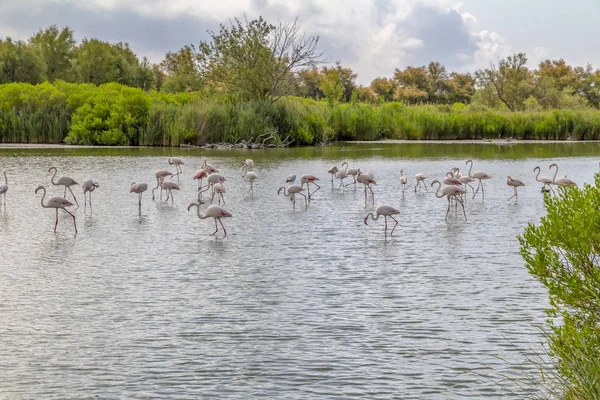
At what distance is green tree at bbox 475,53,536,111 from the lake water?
150 feet

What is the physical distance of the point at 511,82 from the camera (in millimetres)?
58844

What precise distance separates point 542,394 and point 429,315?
205 cm

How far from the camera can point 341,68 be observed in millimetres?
77875

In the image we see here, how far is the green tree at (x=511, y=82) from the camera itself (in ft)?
191

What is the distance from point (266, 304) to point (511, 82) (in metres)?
54.7

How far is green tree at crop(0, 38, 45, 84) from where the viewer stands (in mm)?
52000

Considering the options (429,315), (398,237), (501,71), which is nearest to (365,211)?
(398,237)

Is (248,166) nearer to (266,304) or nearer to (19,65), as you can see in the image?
(266,304)

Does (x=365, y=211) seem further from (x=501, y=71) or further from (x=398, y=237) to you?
(x=501, y=71)

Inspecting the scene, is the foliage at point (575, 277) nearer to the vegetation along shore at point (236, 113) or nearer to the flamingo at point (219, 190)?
the flamingo at point (219, 190)

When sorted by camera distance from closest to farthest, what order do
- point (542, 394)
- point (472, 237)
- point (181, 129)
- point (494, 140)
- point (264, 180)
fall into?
point (542, 394) < point (472, 237) < point (264, 180) < point (181, 129) < point (494, 140)

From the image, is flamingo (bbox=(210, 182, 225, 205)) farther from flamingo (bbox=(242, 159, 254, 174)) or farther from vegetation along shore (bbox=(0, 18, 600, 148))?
vegetation along shore (bbox=(0, 18, 600, 148))

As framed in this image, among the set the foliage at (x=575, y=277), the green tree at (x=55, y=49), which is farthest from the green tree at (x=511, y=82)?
the foliage at (x=575, y=277)

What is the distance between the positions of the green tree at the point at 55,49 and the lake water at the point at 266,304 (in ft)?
158
